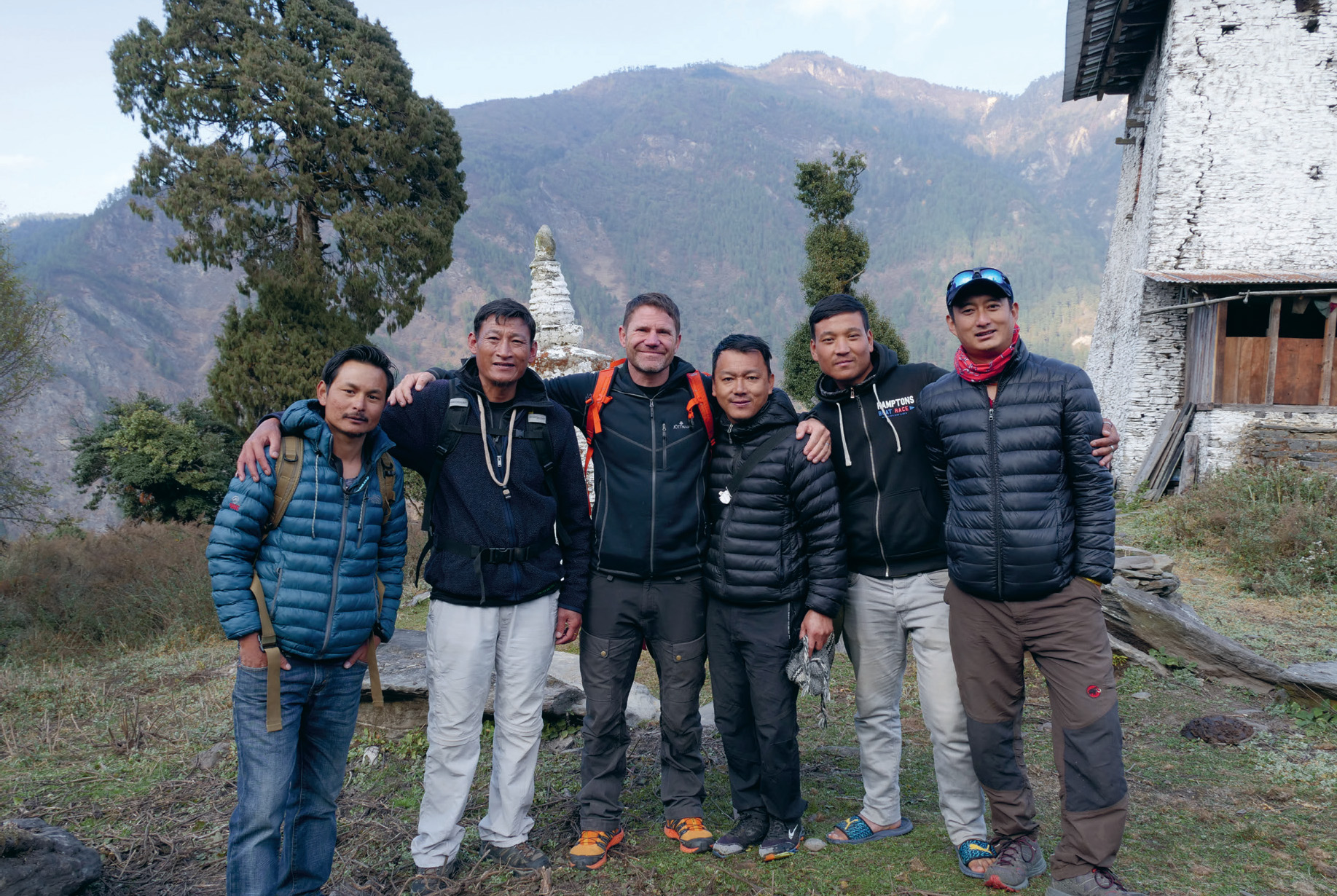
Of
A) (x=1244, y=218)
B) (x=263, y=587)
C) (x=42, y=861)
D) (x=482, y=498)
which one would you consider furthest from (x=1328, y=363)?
(x=42, y=861)

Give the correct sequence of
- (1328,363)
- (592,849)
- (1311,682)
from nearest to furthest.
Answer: (592,849)
(1311,682)
(1328,363)

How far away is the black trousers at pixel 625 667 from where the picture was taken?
3.31 meters

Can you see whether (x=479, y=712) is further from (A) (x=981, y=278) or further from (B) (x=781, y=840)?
(A) (x=981, y=278)

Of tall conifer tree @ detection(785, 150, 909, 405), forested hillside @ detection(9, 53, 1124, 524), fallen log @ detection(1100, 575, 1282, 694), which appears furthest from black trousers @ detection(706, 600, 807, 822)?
forested hillside @ detection(9, 53, 1124, 524)

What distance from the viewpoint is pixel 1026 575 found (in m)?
2.81

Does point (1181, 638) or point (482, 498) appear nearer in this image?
point (482, 498)

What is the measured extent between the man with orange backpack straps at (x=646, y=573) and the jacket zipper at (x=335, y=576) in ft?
2.14

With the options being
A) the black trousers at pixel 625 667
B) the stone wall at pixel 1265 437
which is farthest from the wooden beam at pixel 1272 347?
the black trousers at pixel 625 667

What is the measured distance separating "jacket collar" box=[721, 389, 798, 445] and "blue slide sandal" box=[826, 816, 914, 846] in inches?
69.2

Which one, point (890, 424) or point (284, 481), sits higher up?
point (890, 424)

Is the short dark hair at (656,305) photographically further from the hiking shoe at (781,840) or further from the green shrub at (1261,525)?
the green shrub at (1261,525)

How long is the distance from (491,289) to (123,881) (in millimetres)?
85355

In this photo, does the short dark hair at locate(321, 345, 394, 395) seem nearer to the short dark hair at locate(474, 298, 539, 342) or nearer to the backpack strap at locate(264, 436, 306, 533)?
the backpack strap at locate(264, 436, 306, 533)

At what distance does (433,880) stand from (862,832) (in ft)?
5.96
